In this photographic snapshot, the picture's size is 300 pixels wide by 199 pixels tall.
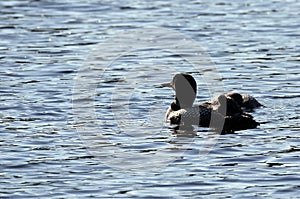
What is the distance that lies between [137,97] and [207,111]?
161 cm

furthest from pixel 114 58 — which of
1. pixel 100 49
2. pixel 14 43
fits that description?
pixel 14 43

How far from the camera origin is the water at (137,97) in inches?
383

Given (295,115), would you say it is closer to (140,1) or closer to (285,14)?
(285,14)

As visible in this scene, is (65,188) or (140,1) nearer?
(65,188)

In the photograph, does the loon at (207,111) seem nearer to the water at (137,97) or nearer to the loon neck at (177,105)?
the loon neck at (177,105)

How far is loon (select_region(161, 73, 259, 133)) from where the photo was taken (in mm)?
12320

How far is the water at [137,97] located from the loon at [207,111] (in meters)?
0.22

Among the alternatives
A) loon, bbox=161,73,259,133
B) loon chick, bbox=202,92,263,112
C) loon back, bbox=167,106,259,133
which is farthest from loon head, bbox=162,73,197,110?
loon back, bbox=167,106,259,133

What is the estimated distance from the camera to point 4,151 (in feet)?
35.3

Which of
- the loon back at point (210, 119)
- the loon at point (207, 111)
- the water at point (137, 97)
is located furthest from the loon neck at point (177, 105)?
the water at point (137, 97)

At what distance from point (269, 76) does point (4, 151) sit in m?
5.53

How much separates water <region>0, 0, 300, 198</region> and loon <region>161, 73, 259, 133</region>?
0.73 feet

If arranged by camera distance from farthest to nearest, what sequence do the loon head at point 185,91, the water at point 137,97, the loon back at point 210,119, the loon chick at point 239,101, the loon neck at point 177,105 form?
1. the loon head at point 185,91
2. the loon neck at point 177,105
3. the loon chick at point 239,101
4. the loon back at point 210,119
5. the water at point 137,97

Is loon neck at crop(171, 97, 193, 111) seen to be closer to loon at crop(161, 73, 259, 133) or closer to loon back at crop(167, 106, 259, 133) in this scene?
loon at crop(161, 73, 259, 133)
